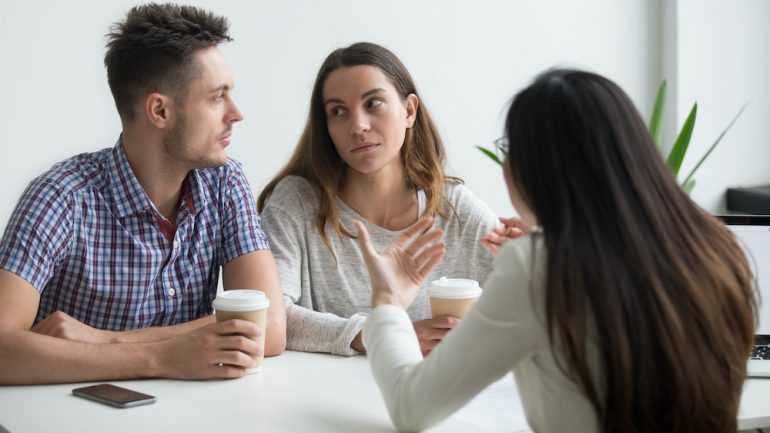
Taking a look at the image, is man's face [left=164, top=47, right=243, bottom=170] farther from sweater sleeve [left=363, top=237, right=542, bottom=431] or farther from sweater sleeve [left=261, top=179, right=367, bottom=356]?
sweater sleeve [left=363, top=237, right=542, bottom=431]

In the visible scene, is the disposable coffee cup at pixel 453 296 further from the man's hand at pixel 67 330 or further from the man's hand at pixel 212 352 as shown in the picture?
the man's hand at pixel 67 330

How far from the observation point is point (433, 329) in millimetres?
1774

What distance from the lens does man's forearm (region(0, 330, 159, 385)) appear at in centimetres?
155

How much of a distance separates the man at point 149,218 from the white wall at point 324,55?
1036mm

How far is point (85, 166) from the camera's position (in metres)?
1.92

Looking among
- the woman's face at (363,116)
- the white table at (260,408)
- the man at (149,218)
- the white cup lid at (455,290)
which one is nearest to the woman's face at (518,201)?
the white table at (260,408)

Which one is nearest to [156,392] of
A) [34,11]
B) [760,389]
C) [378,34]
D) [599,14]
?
[760,389]

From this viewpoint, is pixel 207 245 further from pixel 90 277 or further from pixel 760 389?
pixel 760 389

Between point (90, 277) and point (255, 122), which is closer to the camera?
point (90, 277)

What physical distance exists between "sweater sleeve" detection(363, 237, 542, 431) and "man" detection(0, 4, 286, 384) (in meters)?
0.45

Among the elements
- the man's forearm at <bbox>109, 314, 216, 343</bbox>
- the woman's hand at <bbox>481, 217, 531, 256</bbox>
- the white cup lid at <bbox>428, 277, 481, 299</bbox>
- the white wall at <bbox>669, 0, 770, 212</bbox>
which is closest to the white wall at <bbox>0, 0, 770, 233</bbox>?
the white wall at <bbox>669, 0, 770, 212</bbox>

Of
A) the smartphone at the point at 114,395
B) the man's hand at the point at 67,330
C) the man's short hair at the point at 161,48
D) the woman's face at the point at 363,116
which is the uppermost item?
the man's short hair at the point at 161,48

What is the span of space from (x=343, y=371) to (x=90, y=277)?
1.92 ft

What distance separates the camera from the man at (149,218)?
1746mm
